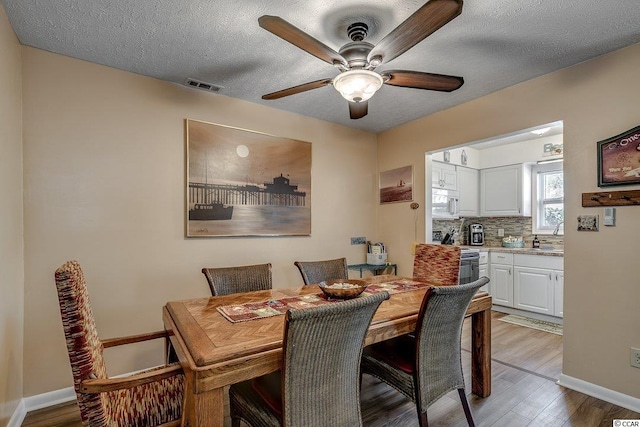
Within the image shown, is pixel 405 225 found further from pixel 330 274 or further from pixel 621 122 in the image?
pixel 621 122

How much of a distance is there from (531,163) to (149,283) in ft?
16.7

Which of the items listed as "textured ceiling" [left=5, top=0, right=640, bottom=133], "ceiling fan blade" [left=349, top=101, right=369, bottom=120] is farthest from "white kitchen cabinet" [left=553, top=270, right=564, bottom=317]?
"ceiling fan blade" [left=349, top=101, right=369, bottom=120]

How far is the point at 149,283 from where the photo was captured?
260 cm

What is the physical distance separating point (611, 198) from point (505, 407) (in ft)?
5.34

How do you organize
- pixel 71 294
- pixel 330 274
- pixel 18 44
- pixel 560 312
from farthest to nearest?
1. pixel 560 312
2. pixel 330 274
3. pixel 18 44
4. pixel 71 294

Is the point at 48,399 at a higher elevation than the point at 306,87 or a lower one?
lower

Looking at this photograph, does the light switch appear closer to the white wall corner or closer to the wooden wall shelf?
the wooden wall shelf

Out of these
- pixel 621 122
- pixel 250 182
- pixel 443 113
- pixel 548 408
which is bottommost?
pixel 548 408

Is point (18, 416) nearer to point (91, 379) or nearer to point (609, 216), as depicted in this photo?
point (91, 379)

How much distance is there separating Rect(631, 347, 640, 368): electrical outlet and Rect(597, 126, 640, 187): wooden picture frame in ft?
3.70

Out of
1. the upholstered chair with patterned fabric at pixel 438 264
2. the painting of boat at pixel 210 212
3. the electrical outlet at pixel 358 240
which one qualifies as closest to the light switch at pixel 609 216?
the upholstered chair with patterned fabric at pixel 438 264

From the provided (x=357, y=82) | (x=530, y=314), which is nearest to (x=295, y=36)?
(x=357, y=82)

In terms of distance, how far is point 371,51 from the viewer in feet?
5.67

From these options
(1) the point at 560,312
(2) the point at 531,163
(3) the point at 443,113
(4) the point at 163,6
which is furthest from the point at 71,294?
(2) the point at 531,163
